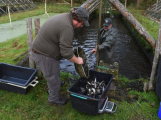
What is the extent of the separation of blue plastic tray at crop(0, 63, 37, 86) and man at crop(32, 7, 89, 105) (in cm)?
113

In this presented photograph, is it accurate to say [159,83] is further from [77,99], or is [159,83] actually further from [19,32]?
[19,32]

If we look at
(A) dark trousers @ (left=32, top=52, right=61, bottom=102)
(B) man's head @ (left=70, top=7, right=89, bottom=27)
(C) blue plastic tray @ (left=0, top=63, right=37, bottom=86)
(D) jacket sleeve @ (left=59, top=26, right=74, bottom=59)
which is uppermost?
(B) man's head @ (left=70, top=7, right=89, bottom=27)

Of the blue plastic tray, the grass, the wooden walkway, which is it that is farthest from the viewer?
the wooden walkway

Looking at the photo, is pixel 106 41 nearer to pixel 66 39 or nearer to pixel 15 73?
pixel 66 39

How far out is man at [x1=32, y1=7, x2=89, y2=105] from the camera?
2417 mm

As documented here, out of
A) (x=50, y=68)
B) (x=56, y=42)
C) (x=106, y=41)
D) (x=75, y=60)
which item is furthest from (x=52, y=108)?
(x=106, y=41)

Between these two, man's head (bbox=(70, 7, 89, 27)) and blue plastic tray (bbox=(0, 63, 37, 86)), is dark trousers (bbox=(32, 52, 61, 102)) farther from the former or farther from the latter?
blue plastic tray (bbox=(0, 63, 37, 86))

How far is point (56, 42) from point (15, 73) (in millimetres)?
2029

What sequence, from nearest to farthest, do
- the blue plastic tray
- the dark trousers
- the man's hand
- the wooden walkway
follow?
1. the man's hand
2. the dark trousers
3. the blue plastic tray
4. the wooden walkway

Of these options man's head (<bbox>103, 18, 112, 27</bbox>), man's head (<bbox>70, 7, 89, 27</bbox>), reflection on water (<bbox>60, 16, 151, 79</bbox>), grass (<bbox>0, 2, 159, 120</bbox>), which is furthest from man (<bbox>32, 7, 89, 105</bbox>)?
reflection on water (<bbox>60, 16, 151, 79</bbox>)

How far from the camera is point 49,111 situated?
10.3 feet

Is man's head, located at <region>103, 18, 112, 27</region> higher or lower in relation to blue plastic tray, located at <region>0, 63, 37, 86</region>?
higher

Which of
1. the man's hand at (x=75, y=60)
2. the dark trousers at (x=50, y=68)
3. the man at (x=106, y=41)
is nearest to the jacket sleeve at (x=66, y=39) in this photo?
the man's hand at (x=75, y=60)

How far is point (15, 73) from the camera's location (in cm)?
402
